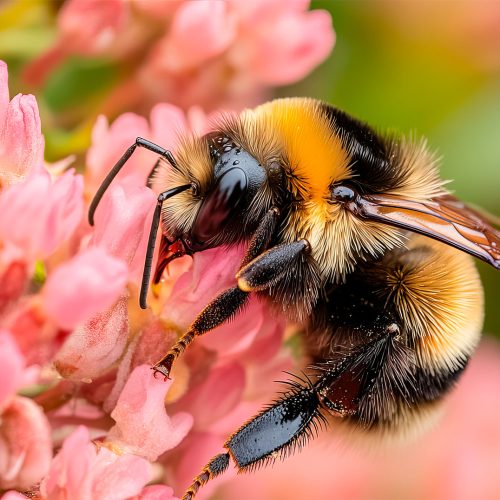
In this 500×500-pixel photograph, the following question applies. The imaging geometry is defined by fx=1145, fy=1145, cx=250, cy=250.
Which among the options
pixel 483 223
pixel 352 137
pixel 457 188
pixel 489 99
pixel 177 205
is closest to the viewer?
pixel 177 205

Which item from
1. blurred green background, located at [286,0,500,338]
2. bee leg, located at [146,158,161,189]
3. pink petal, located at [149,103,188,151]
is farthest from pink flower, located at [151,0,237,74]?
blurred green background, located at [286,0,500,338]

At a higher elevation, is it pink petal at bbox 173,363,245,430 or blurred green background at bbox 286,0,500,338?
blurred green background at bbox 286,0,500,338

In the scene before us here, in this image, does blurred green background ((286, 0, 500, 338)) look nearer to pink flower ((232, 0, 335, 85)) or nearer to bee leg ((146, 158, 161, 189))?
pink flower ((232, 0, 335, 85))

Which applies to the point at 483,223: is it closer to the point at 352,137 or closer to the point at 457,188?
the point at 352,137

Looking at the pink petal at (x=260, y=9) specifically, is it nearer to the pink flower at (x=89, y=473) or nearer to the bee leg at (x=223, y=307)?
the bee leg at (x=223, y=307)

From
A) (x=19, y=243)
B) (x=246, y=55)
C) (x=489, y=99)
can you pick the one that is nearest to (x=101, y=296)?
(x=19, y=243)

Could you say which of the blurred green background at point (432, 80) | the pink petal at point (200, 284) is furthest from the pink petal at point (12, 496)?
the blurred green background at point (432, 80)
